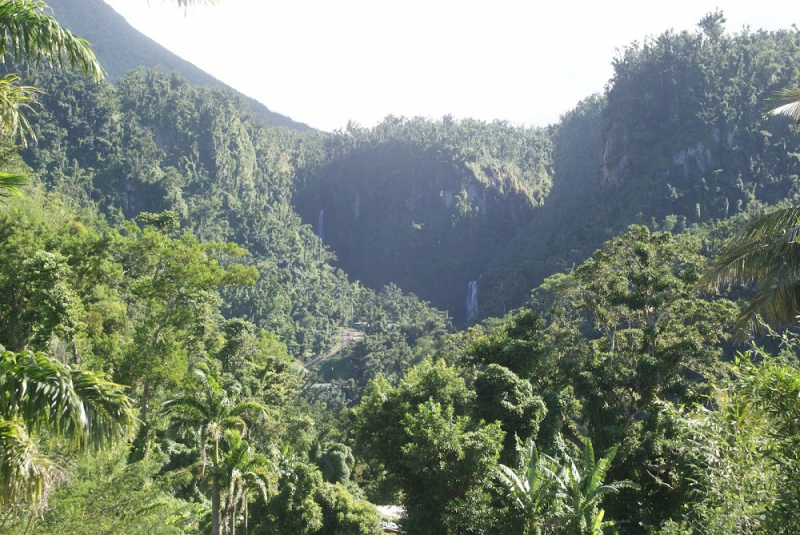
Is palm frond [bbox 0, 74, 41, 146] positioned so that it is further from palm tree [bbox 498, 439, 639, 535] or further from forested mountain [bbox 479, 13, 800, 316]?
forested mountain [bbox 479, 13, 800, 316]

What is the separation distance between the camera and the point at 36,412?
3.49 meters

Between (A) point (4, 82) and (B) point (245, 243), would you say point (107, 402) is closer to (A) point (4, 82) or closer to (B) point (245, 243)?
(A) point (4, 82)

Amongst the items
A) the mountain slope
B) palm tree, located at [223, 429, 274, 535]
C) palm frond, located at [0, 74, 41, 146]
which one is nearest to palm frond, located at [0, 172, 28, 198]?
palm frond, located at [0, 74, 41, 146]

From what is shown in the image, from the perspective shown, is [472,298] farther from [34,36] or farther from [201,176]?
[34,36]

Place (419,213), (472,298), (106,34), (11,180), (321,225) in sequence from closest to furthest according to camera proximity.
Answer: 1. (11,180)
2. (472,298)
3. (419,213)
4. (321,225)
5. (106,34)

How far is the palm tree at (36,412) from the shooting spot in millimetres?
3453

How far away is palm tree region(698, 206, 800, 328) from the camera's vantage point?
21.8ft

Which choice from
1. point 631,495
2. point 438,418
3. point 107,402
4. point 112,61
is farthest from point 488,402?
point 112,61

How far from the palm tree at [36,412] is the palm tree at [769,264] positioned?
6963mm

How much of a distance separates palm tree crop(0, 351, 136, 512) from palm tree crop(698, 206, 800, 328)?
6.96m

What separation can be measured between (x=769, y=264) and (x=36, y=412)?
773 cm

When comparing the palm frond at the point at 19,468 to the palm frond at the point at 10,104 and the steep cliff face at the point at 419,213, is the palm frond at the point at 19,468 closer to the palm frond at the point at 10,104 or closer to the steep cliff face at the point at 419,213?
the palm frond at the point at 10,104

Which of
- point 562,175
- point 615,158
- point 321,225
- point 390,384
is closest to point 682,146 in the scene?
point 615,158

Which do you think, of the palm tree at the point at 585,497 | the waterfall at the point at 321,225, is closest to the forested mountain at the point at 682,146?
the waterfall at the point at 321,225
